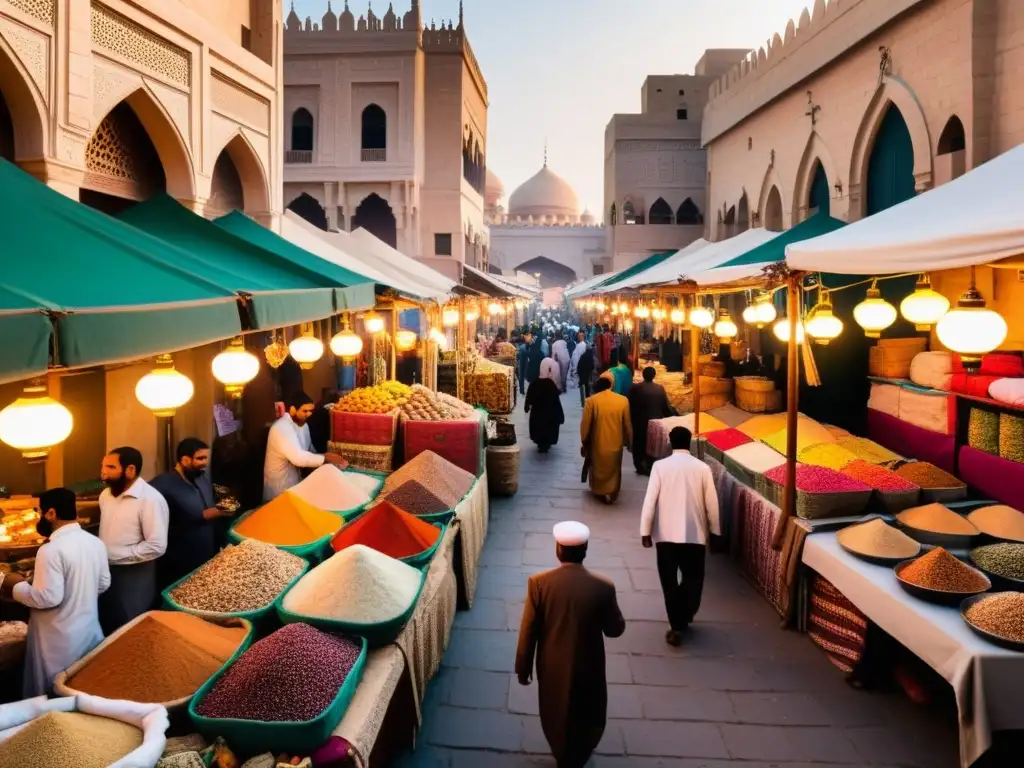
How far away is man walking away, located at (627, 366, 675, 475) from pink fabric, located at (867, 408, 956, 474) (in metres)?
2.21

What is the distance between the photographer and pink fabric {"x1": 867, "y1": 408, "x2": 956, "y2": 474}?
6129mm

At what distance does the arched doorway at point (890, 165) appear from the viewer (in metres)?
9.20

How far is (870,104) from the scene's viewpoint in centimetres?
984

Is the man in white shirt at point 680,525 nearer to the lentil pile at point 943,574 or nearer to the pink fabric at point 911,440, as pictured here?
the lentil pile at point 943,574

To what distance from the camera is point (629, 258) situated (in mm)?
23828

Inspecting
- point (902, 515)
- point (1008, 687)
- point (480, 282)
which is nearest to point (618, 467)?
point (902, 515)

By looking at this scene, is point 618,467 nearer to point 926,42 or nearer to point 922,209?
point 922,209

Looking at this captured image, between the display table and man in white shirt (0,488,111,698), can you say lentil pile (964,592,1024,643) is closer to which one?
the display table

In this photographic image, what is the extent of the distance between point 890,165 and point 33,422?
32.9 feet

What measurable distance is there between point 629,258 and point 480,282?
28.7 feet

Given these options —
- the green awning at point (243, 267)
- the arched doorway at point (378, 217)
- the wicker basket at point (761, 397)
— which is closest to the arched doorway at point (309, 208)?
the arched doorway at point (378, 217)

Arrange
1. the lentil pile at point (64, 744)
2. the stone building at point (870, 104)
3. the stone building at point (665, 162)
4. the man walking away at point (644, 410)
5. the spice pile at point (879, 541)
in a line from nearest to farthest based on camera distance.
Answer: the lentil pile at point (64, 744), the spice pile at point (879, 541), the stone building at point (870, 104), the man walking away at point (644, 410), the stone building at point (665, 162)

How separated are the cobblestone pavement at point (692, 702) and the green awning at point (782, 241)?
2743 millimetres

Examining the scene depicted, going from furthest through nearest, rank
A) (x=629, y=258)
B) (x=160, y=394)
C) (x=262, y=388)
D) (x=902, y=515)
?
1. (x=629, y=258)
2. (x=262, y=388)
3. (x=902, y=515)
4. (x=160, y=394)
